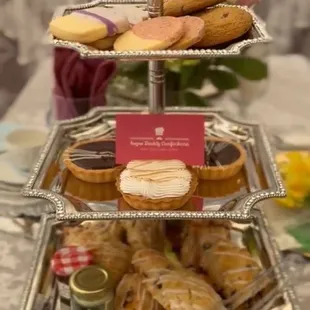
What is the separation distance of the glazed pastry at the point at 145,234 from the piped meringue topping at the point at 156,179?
0.49 feet

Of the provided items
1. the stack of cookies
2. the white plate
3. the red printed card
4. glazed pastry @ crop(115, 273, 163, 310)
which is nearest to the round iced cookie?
the stack of cookies

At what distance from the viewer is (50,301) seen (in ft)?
3.23

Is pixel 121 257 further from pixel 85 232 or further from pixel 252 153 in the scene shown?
pixel 252 153

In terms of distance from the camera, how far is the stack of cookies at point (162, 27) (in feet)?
2.80

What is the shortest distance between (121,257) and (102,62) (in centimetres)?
44

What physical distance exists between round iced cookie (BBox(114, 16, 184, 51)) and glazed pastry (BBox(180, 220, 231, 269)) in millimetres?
354

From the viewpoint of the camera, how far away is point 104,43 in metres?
0.89

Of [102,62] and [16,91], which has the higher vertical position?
[102,62]

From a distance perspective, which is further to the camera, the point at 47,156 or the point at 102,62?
the point at 102,62

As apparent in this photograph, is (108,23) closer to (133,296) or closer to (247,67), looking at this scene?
(133,296)

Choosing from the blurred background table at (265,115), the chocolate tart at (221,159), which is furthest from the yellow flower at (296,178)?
the chocolate tart at (221,159)

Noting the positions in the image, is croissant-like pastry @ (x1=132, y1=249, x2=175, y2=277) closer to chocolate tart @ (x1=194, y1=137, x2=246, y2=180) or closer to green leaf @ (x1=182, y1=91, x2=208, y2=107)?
chocolate tart @ (x1=194, y1=137, x2=246, y2=180)

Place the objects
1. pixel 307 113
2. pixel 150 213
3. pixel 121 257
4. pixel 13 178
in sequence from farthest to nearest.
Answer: pixel 307 113
pixel 13 178
pixel 121 257
pixel 150 213

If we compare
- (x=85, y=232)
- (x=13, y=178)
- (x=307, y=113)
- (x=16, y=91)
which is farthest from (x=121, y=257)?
(x=16, y=91)
